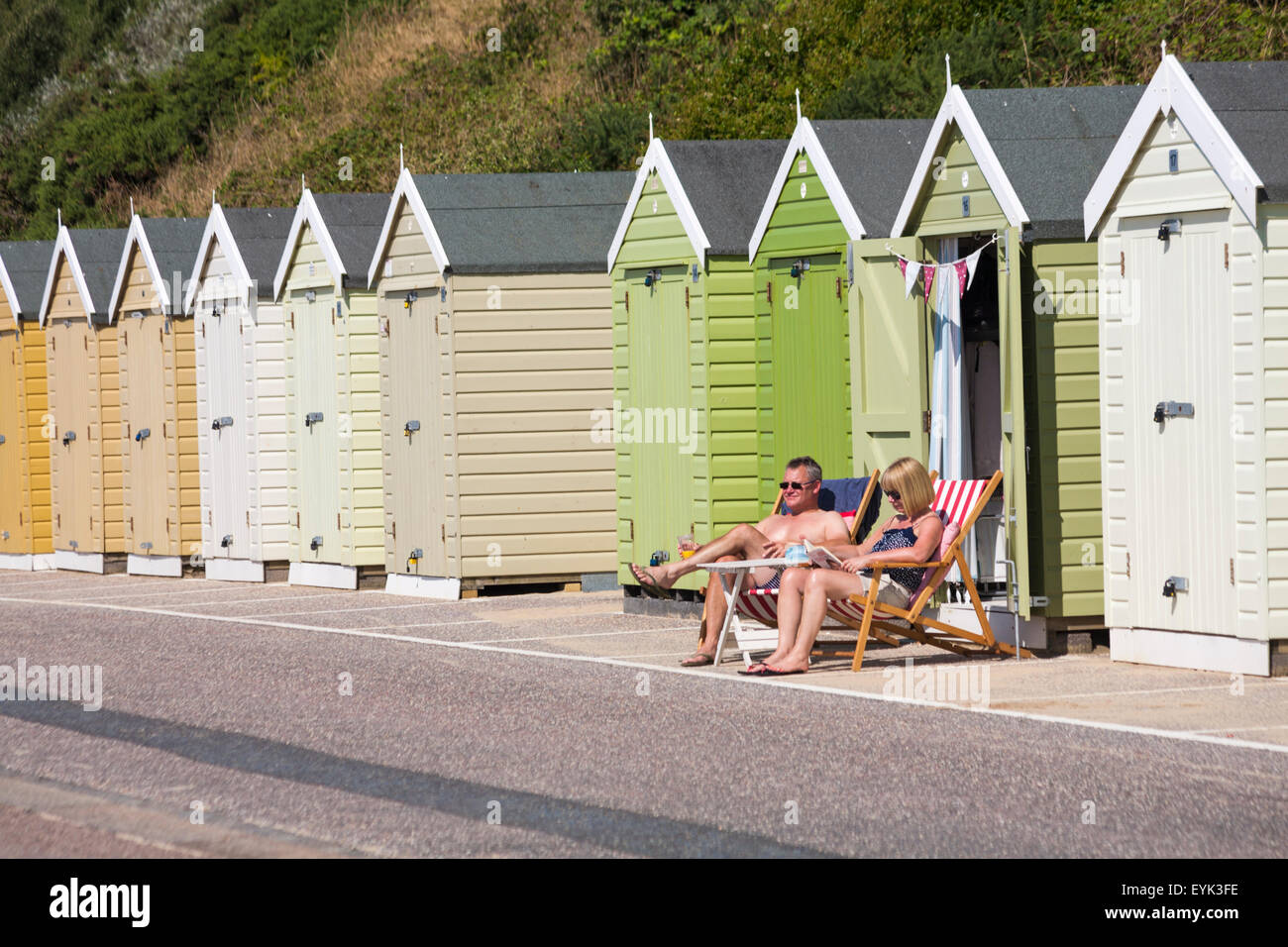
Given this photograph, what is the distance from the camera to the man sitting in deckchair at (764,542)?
37.9ft

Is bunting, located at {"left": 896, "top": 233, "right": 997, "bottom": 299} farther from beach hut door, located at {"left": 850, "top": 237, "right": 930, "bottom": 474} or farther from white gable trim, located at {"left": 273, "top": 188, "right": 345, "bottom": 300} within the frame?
white gable trim, located at {"left": 273, "top": 188, "right": 345, "bottom": 300}

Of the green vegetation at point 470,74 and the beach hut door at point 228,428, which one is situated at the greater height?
the green vegetation at point 470,74

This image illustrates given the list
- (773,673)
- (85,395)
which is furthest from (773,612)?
(85,395)

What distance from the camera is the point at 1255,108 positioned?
10.6 m

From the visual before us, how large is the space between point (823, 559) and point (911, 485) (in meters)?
0.71

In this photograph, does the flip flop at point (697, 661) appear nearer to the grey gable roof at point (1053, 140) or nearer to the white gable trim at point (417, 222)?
the grey gable roof at point (1053, 140)

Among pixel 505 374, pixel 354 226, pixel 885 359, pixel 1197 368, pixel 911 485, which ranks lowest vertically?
pixel 911 485

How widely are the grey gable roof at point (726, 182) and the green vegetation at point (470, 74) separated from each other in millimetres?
5668

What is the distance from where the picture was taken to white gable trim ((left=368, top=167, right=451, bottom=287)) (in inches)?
656

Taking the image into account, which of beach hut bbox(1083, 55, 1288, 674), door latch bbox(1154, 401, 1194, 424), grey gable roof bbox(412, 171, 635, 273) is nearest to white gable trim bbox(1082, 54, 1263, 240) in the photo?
beach hut bbox(1083, 55, 1288, 674)

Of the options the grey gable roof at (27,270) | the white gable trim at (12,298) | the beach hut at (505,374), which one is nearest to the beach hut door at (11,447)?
the white gable trim at (12,298)

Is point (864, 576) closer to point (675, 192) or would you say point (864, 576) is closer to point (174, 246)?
point (675, 192)
